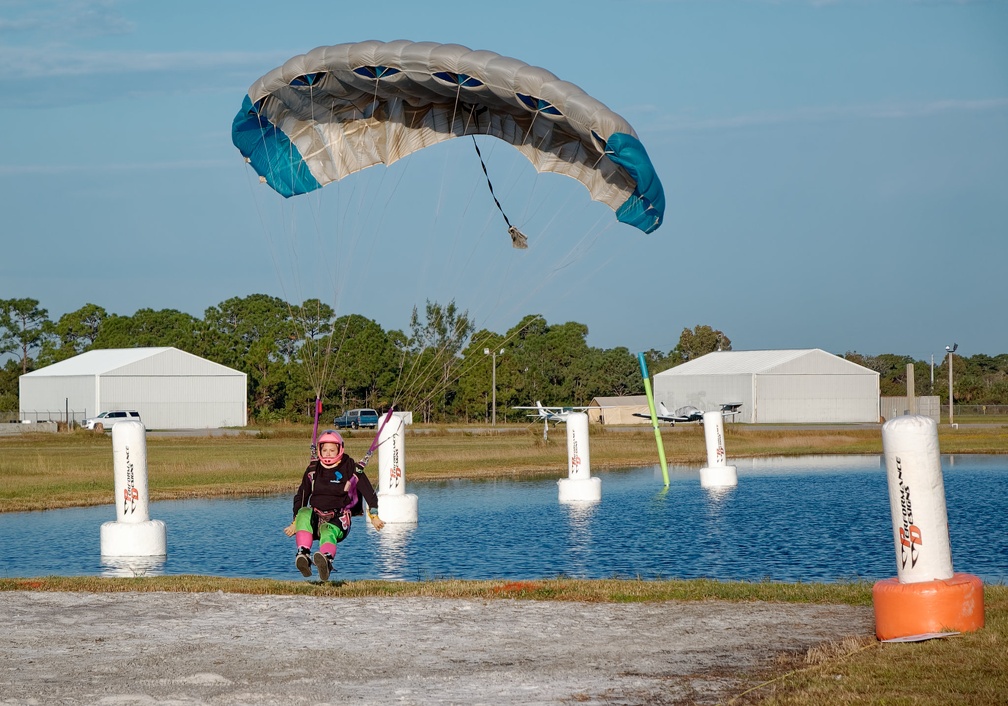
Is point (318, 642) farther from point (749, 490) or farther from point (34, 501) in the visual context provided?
point (749, 490)

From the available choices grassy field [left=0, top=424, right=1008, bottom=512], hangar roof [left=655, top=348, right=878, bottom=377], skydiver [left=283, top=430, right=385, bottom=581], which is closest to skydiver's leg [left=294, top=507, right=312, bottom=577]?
skydiver [left=283, top=430, right=385, bottom=581]

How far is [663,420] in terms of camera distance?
87.8m

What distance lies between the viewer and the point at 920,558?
31.0 feet

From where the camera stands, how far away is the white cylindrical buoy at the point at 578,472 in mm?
28750

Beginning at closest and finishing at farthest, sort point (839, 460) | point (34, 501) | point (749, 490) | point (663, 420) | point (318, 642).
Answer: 1. point (318, 642)
2. point (34, 501)
3. point (749, 490)
4. point (839, 460)
5. point (663, 420)

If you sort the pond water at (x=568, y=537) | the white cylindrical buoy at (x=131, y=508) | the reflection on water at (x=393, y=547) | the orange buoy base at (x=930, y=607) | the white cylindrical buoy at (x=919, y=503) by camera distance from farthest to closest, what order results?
1. the white cylindrical buoy at (x=131, y=508)
2. the pond water at (x=568, y=537)
3. the reflection on water at (x=393, y=547)
4. the white cylindrical buoy at (x=919, y=503)
5. the orange buoy base at (x=930, y=607)

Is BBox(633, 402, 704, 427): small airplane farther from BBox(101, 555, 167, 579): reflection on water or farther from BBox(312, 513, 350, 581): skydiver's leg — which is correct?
BBox(312, 513, 350, 581): skydiver's leg

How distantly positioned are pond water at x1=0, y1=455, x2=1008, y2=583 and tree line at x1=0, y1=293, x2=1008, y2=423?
42871 mm

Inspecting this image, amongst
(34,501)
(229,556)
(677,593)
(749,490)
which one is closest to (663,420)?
(749,490)

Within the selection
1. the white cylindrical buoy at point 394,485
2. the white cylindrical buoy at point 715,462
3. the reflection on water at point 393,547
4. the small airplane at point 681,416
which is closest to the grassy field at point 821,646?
the reflection on water at point 393,547

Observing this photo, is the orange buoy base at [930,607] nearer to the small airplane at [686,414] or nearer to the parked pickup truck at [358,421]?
the parked pickup truck at [358,421]

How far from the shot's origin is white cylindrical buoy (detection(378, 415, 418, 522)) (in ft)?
78.0

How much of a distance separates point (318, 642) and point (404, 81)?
875 cm

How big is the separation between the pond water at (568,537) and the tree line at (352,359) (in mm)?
42871
